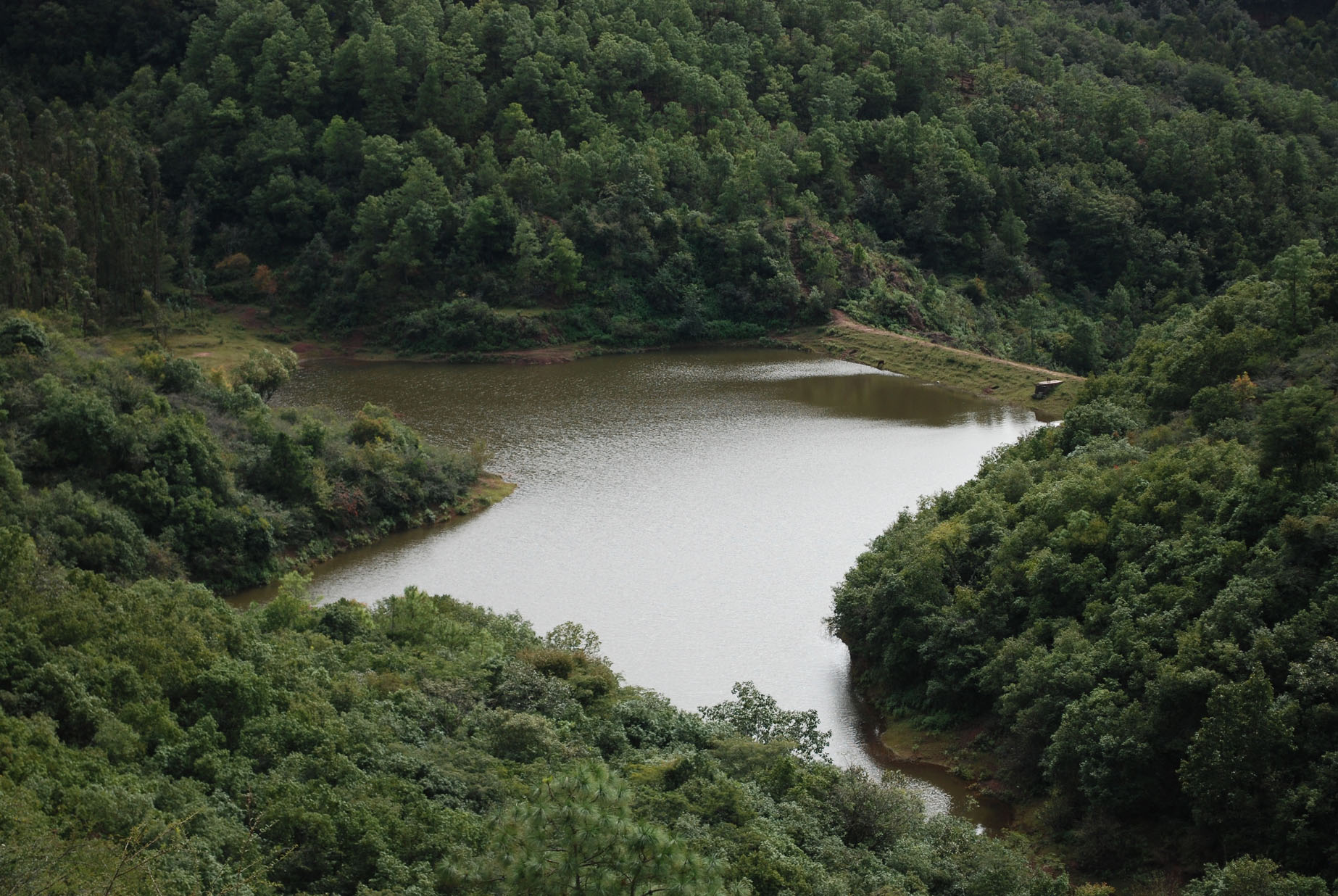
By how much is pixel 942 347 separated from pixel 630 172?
61.2ft

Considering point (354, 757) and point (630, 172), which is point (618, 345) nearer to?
point (630, 172)

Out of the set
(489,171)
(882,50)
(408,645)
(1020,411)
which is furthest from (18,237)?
(882,50)

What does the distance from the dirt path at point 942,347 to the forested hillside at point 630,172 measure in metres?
1.50

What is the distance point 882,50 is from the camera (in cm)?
8188

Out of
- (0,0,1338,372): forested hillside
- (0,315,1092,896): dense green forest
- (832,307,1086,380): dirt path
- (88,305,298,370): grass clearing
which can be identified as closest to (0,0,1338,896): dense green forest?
(0,315,1092,896): dense green forest

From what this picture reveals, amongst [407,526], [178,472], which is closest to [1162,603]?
[407,526]

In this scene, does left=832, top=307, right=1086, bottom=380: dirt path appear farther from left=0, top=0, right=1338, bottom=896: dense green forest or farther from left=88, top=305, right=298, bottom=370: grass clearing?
left=88, top=305, right=298, bottom=370: grass clearing

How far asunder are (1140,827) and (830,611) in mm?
10835

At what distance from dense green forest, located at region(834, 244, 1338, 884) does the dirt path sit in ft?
71.1

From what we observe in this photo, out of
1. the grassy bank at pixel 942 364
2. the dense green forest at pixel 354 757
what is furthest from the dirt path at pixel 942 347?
the dense green forest at pixel 354 757

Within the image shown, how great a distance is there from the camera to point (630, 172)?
68.1m

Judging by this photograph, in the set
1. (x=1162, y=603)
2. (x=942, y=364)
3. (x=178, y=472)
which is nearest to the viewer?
(x=1162, y=603)

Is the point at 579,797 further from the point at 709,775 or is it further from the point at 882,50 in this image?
the point at 882,50

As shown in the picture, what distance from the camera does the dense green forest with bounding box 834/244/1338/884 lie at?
66.5 ft
